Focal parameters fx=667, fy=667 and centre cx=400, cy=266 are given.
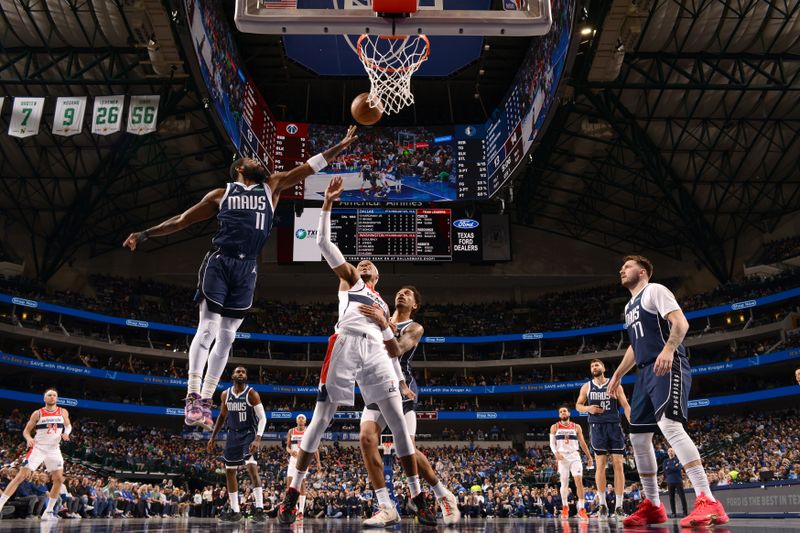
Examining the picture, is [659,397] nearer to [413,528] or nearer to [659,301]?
[659,301]

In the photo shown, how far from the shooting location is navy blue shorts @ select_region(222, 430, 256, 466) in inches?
436

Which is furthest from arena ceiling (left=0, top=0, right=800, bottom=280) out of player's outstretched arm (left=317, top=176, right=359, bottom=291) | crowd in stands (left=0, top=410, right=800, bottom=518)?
player's outstretched arm (left=317, top=176, right=359, bottom=291)

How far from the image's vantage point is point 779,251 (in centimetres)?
3350

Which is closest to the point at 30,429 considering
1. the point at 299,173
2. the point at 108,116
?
the point at 299,173

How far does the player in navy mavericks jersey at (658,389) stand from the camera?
5.90 meters

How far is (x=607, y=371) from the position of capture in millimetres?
39562

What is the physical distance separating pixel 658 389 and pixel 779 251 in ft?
105

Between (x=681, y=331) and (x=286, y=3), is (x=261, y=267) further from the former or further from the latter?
(x=681, y=331)

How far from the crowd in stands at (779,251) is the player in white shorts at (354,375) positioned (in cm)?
3254

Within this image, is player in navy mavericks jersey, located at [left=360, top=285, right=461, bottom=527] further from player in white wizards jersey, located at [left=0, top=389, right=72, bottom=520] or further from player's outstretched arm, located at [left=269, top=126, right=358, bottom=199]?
player in white wizards jersey, located at [left=0, top=389, right=72, bottom=520]

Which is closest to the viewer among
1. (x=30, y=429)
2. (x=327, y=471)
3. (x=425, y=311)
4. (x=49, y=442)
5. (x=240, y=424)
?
(x=240, y=424)

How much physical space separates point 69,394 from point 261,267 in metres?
12.3

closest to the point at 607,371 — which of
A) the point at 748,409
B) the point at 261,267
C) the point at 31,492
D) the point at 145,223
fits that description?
the point at 748,409

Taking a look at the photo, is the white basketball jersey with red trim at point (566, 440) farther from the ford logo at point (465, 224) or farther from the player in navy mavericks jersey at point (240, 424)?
the ford logo at point (465, 224)
